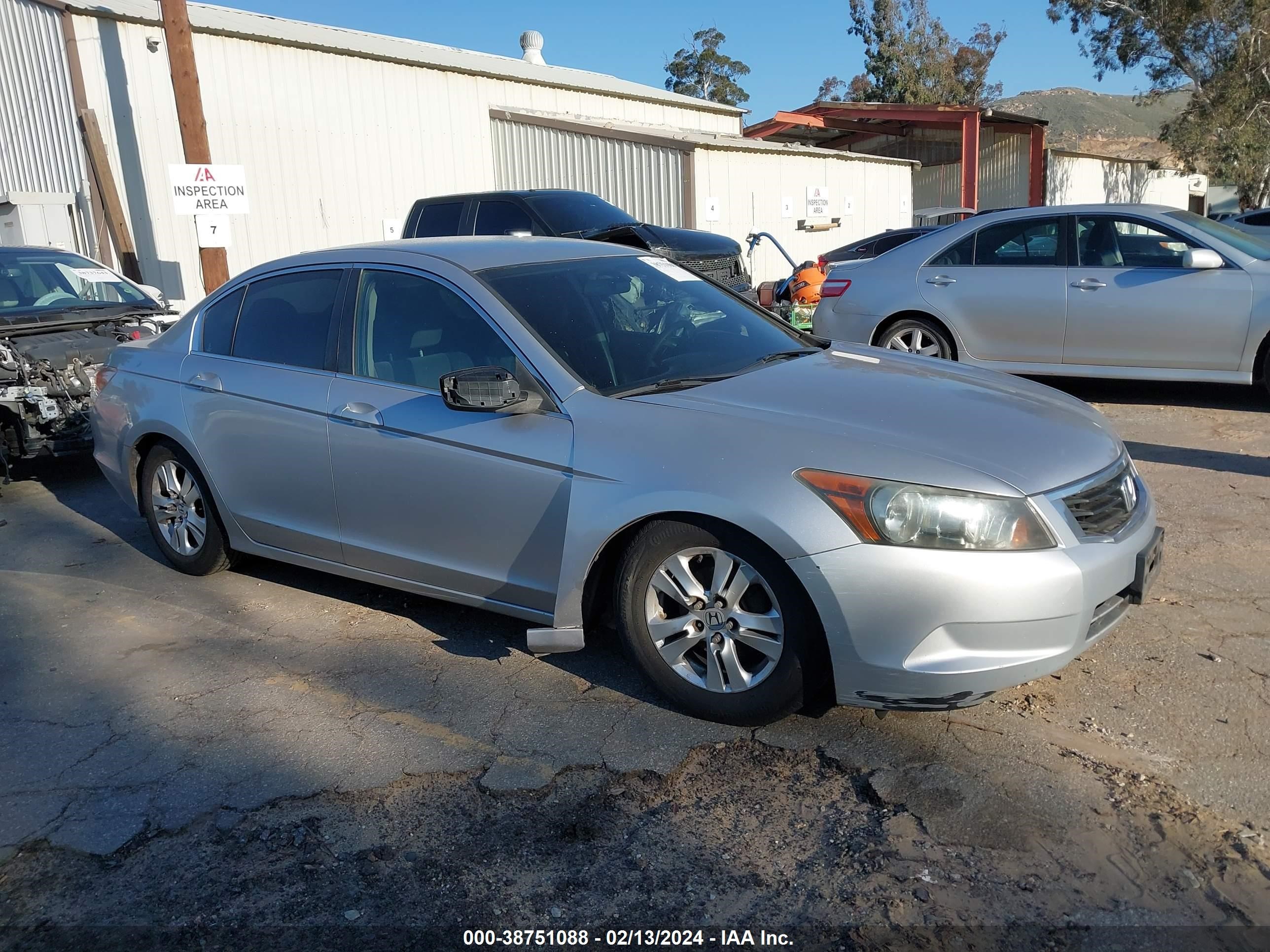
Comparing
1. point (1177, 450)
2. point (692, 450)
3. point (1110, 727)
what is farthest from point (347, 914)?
point (1177, 450)

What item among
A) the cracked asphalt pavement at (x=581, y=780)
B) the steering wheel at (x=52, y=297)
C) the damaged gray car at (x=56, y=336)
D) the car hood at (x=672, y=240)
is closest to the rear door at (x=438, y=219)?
the car hood at (x=672, y=240)

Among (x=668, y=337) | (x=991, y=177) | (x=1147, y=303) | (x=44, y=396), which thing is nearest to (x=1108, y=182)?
(x=991, y=177)

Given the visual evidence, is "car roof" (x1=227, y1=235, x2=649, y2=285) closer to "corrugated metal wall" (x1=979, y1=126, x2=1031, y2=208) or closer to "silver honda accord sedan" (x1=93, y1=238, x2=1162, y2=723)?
"silver honda accord sedan" (x1=93, y1=238, x2=1162, y2=723)

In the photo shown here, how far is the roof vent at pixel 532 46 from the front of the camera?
87.2 feet

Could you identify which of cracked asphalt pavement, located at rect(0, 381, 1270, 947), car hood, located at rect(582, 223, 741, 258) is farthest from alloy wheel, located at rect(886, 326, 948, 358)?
cracked asphalt pavement, located at rect(0, 381, 1270, 947)

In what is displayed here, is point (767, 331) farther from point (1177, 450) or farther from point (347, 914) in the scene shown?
point (1177, 450)

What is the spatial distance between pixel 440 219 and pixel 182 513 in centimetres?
729

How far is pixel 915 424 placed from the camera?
135 inches

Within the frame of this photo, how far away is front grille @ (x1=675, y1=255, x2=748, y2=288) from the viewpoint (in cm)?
1128

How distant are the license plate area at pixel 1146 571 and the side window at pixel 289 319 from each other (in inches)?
129

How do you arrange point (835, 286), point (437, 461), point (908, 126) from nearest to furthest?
point (437, 461) → point (835, 286) → point (908, 126)

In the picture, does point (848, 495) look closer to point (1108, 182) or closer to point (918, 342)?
point (918, 342)

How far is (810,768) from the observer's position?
3.25m

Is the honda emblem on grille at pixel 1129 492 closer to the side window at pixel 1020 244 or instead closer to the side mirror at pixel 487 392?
the side mirror at pixel 487 392
